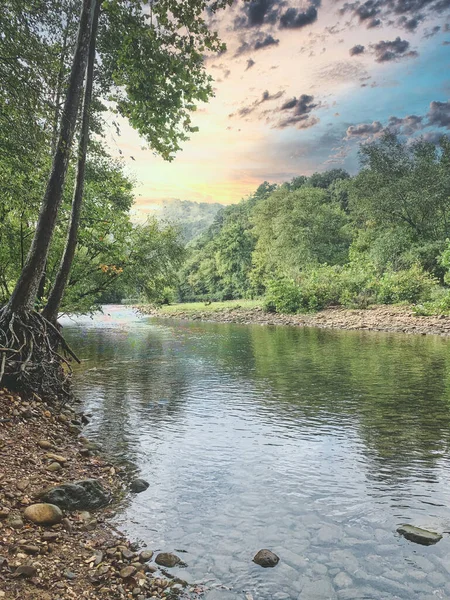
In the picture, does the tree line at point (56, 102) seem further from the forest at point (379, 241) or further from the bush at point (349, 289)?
the bush at point (349, 289)

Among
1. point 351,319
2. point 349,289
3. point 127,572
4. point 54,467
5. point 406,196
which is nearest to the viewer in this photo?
point 127,572

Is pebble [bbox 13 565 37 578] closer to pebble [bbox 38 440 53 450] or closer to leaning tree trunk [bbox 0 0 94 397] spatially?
pebble [bbox 38 440 53 450]

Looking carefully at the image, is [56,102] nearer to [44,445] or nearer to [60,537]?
[44,445]

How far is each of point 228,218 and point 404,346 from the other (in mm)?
94790

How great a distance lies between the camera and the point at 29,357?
938 centimetres

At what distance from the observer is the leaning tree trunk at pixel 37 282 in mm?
9344

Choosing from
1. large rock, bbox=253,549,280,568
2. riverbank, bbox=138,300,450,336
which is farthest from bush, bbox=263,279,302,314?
large rock, bbox=253,549,280,568

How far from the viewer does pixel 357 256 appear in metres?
55.9

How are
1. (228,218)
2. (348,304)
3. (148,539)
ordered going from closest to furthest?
(148,539) < (348,304) < (228,218)

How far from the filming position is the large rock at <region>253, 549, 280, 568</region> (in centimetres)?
486

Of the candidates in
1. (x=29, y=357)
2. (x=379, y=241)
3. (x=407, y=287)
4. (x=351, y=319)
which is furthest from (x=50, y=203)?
(x=379, y=241)

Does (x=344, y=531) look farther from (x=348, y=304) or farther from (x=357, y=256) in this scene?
(x=357, y=256)

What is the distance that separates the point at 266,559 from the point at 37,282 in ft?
25.9

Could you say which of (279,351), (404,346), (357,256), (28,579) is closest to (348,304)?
(357,256)
